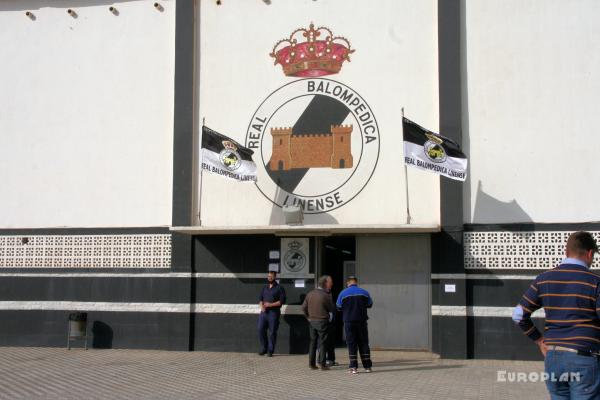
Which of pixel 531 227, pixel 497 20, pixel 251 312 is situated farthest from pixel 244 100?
pixel 531 227

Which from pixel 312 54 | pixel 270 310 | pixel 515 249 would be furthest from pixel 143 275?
pixel 515 249

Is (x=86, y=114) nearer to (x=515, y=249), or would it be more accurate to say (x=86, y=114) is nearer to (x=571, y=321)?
(x=515, y=249)

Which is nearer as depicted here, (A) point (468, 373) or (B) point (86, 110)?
(A) point (468, 373)

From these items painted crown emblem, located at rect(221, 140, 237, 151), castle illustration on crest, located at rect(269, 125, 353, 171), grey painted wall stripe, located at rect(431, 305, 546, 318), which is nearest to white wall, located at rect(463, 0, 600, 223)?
grey painted wall stripe, located at rect(431, 305, 546, 318)

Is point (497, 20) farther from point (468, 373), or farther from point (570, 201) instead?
point (468, 373)

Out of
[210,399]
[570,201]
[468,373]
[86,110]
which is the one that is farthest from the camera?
[86,110]

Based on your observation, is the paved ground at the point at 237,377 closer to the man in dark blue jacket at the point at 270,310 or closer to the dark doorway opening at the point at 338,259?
the man in dark blue jacket at the point at 270,310

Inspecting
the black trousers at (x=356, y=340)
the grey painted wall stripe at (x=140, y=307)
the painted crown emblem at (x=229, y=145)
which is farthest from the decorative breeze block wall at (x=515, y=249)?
the painted crown emblem at (x=229, y=145)

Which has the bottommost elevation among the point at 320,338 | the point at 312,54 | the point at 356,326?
the point at 320,338

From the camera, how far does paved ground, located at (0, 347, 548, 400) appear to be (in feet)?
33.2

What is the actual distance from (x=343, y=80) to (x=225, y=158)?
3.08 m

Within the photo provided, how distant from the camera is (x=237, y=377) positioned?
1171 cm

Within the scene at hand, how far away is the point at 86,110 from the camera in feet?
52.8

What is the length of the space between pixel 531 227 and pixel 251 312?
592 centimetres
